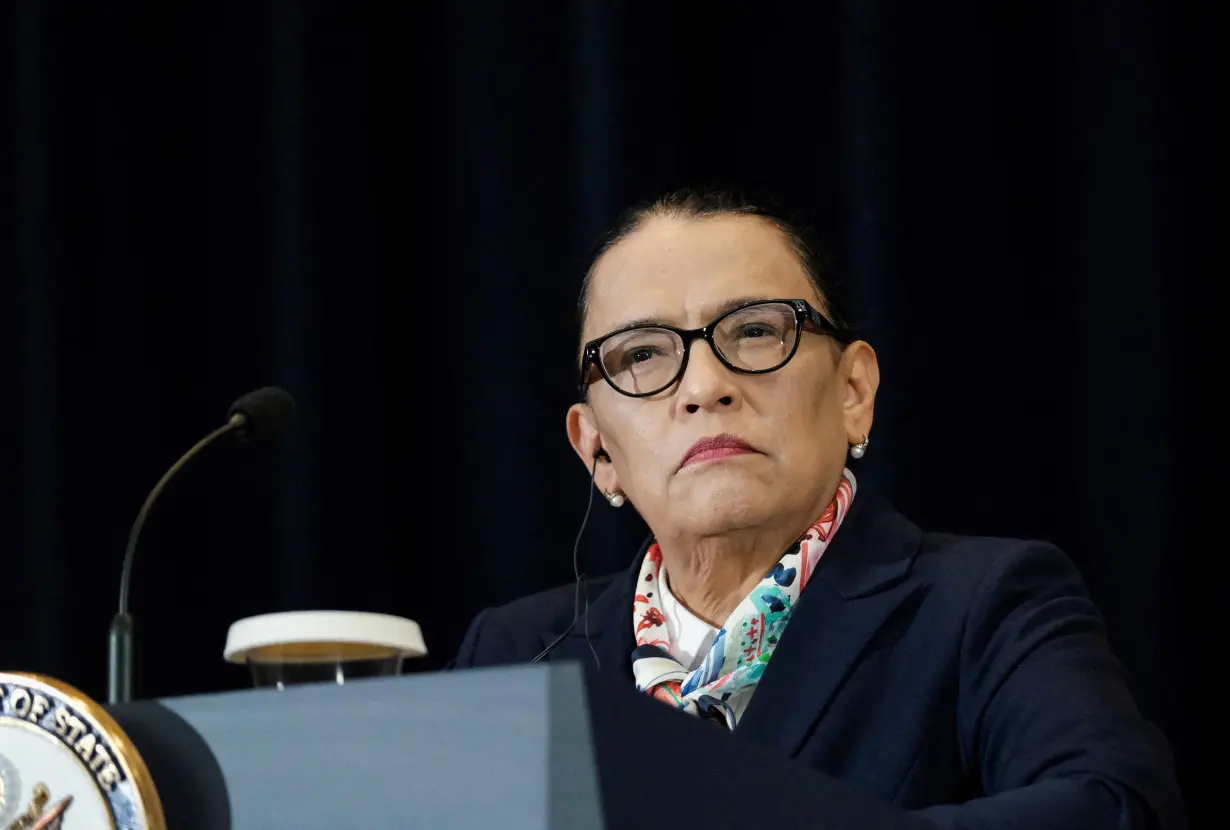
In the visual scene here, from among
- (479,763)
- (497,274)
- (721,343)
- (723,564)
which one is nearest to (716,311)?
(721,343)

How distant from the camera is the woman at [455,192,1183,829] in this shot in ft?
4.47

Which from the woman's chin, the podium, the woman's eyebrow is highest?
the woman's eyebrow

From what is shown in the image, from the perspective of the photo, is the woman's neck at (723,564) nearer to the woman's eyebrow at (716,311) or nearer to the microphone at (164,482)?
the woman's eyebrow at (716,311)

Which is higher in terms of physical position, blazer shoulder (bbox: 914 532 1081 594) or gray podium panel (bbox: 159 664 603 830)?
gray podium panel (bbox: 159 664 603 830)

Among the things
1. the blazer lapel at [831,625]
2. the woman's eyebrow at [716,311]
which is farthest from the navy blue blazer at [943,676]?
the woman's eyebrow at [716,311]

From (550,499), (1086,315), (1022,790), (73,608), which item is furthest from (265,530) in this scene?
(1022,790)

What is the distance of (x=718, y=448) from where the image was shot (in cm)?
157

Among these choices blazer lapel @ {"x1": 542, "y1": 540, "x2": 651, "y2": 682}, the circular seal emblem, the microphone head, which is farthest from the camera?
blazer lapel @ {"x1": 542, "y1": 540, "x2": 651, "y2": 682}

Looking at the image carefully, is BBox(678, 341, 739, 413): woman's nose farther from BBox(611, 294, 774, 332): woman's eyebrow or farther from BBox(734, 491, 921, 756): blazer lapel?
BBox(734, 491, 921, 756): blazer lapel

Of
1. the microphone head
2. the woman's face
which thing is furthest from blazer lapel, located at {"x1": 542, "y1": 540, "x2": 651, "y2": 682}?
the microphone head

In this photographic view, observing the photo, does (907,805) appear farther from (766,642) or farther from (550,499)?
(550,499)

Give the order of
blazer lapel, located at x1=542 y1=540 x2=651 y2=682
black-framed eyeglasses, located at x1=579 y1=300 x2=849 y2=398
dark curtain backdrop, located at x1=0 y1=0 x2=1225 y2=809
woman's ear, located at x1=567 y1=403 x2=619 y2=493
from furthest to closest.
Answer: dark curtain backdrop, located at x1=0 y1=0 x2=1225 y2=809, woman's ear, located at x1=567 y1=403 x2=619 y2=493, blazer lapel, located at x1=542 y1=540 x2=651 y2=682, black-framed eyeglasses, located at x1=579 y1=300 x2=849 y2=398

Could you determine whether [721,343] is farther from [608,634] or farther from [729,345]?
[608,634]

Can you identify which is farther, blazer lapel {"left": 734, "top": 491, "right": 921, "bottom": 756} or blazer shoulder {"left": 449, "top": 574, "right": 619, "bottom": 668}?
blazer shoulder {"left": 449, "top": 574, "right": 619, "bottom": 668}
